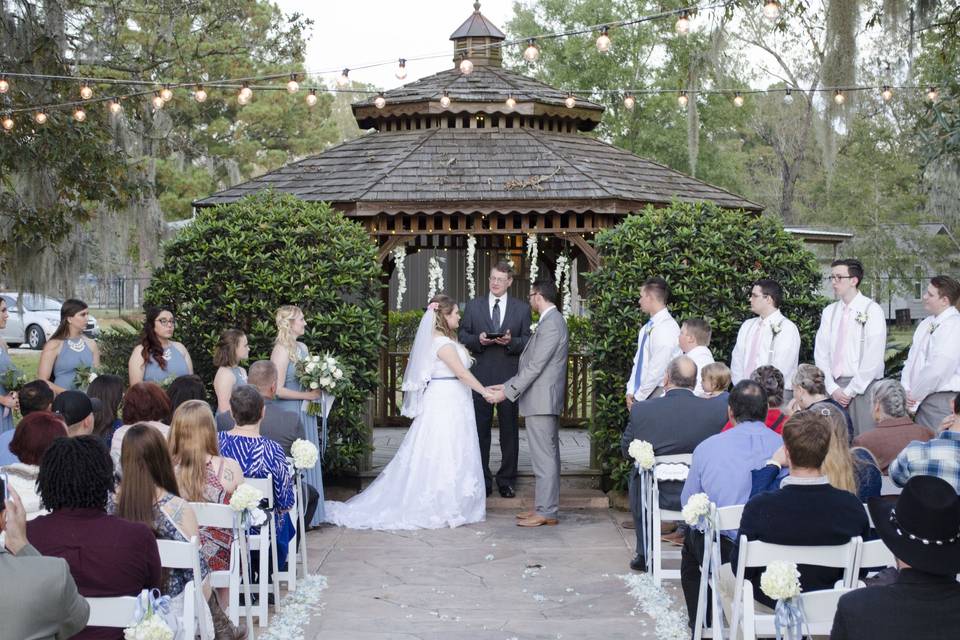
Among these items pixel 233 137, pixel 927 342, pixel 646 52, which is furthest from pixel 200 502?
pixel 233 137

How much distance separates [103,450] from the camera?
179 inches

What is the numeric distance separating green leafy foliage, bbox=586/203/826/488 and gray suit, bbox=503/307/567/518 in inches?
21.7

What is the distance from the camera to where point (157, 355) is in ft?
30.3

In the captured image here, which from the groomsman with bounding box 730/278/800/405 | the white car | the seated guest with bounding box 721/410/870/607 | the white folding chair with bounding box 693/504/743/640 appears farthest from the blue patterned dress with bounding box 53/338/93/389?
the white car

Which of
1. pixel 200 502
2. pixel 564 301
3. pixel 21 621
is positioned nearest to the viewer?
pixel 21 621

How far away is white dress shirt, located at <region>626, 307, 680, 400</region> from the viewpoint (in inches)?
363

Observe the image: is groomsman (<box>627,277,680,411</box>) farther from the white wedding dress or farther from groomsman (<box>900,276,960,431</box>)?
groomsman (<box>900,276,960,431</box>)

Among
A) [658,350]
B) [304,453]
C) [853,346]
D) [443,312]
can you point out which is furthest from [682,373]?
[443,312]

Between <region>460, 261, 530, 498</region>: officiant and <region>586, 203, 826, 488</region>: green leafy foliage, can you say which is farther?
<region>460, 261, 530, 498</region>: officiant

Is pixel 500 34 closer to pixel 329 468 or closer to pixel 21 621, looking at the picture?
pixel 329 468

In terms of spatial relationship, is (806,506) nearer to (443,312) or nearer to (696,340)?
(696,340)

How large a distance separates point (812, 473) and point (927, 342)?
3972mm

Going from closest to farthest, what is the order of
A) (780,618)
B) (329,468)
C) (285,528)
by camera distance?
(780,618), (285,528), (329,468)

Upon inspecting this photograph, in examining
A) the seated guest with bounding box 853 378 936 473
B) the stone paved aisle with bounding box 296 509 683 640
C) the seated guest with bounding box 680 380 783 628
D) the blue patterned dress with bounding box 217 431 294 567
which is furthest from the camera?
the blue patterned dress with bounding box 217 431 294 567
